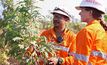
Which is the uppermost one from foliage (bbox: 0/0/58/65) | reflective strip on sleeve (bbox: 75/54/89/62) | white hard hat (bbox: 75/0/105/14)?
white hard hat (bbox: 75/0/105/14)

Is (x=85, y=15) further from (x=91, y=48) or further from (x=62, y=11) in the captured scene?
(x=62, y=11)

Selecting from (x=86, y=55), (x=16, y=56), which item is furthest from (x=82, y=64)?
(x=16, y=56)

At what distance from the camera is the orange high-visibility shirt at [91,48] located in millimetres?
1608

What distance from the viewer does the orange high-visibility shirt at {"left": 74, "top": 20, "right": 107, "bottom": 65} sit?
63.3 inches

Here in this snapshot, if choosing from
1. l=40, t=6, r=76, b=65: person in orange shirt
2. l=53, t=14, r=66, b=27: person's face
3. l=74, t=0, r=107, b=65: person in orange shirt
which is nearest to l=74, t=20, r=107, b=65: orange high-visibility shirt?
l=74, t=0, r=107, b=65: person in orange shirt

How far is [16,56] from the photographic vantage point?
74.0 inches

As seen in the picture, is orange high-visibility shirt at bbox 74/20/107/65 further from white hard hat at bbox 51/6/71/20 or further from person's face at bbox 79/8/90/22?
white hard hat at bbox 51/6/71/20

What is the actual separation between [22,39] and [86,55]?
946 millimetres

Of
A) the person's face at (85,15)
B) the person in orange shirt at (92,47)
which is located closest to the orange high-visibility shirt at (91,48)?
the person in orange shirt at (92,47)

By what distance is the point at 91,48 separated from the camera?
1652 mm

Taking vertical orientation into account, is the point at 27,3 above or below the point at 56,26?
above

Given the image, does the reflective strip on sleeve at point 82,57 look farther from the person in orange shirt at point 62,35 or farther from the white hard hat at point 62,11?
the white hard hat at point 62,11

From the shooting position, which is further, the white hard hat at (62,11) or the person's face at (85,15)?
the white hard hat at (62,11)

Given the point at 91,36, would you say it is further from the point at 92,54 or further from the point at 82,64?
the point at 82,64
